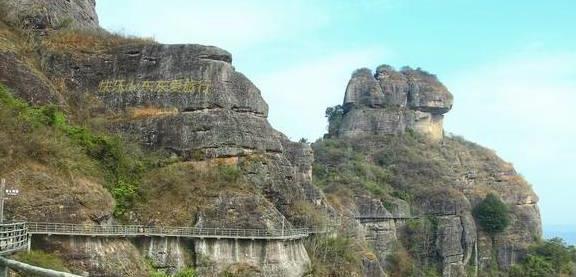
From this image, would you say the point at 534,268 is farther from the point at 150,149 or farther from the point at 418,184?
the point at 150,149

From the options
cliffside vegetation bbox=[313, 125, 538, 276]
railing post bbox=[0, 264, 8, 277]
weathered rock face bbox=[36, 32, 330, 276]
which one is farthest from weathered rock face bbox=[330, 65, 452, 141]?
railing post bbox=[0, 264, 8, 277]

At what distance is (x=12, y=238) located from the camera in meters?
23.0

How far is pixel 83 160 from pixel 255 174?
10581 mm

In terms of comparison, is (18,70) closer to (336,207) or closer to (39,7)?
Result: (39,7)

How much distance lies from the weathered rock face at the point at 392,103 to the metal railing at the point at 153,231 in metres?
53.8

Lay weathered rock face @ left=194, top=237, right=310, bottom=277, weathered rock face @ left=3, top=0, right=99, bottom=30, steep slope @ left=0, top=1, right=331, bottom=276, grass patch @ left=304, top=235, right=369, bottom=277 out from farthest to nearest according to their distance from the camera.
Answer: weathered rock face @ left=3, top=0, right=99, bottom=30 < grass patch @ left=304, top=235, right=369, bottom=277 < weathered rock face @ left=194, top=237, right=310, bottom=277 < steep slope @ left=0, top=1, right=331, bottom=276

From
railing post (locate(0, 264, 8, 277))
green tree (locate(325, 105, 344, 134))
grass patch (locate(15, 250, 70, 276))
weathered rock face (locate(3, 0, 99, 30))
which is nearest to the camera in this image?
railing post (locate(0, 264, 8, 277))

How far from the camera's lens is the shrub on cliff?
7512 centimetres

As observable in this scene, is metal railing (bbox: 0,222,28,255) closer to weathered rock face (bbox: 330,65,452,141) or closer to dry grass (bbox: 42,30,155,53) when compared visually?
dry grass (bbox: 42,30,155,53)

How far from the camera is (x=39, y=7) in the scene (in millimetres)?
47375

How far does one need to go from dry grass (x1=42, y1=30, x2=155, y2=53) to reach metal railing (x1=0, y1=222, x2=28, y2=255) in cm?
2063

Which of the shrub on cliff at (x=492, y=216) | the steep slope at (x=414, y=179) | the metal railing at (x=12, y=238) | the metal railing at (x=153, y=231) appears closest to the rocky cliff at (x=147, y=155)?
the metal railing at (x=153, y=231)

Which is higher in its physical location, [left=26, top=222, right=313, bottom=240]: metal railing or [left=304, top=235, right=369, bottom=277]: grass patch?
[left=26, top=222, right=313, bottom=240]: metal railing

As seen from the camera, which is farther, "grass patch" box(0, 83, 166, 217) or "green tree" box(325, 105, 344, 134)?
"green tree" box(325, 105, 344, 134)
